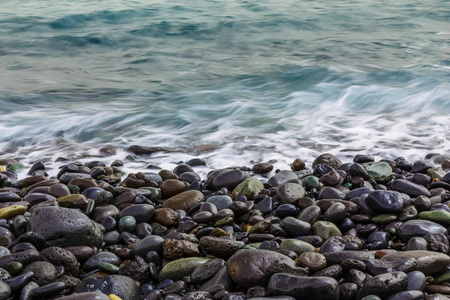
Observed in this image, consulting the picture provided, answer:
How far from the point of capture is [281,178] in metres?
4.30

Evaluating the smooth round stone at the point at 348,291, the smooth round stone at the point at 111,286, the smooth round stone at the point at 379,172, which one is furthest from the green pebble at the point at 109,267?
the smooth round stone at the point at 379,172

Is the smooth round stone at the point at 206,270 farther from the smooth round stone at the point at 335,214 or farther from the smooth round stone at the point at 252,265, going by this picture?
the smooth round stone at the point at 335,214

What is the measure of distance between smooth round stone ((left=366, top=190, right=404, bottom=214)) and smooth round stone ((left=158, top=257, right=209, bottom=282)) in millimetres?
1315

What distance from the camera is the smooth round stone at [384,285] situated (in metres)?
2.31

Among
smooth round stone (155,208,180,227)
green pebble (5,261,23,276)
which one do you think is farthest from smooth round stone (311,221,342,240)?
green pebble (5,261,23,276)

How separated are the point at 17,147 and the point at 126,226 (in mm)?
3374

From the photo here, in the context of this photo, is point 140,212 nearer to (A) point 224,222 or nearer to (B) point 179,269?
(A) point 224,222

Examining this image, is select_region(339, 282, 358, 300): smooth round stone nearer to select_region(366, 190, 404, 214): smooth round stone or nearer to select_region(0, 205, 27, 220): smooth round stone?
select_region(366, 190, 404, 214): smooth round stone

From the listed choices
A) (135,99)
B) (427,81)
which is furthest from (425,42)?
(135,99)

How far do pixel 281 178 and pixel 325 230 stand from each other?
1.19 meters

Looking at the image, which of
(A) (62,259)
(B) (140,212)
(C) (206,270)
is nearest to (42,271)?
(A) (62,259)

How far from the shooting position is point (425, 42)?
39.5 ft

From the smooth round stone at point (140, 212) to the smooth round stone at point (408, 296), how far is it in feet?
6.06

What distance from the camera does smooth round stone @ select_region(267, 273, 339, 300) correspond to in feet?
7.58
